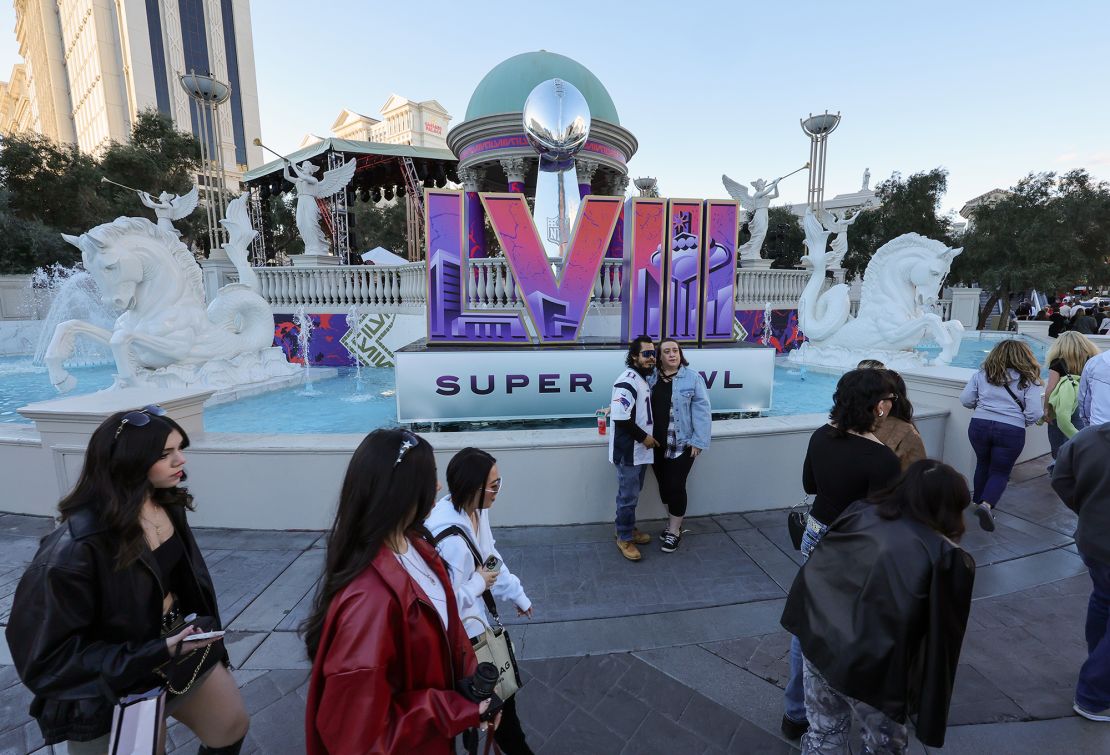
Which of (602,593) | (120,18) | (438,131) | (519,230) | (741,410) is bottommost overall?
(602,593)

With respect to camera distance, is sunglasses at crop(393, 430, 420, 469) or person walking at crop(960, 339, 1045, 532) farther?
person walking at crop(960, 339, 1045, 532)

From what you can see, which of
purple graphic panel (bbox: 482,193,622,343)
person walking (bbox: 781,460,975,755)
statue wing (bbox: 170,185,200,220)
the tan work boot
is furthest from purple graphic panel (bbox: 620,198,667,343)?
statue wing (bbox: 170,185,200,220)

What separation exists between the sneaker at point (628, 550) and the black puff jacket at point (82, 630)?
3154 millimetres

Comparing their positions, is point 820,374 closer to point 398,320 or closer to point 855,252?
point 398,320

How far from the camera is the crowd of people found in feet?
4.62

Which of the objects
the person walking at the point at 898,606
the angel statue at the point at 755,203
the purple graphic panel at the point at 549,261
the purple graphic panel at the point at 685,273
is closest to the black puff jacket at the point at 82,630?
the person walking at the point at 898,606

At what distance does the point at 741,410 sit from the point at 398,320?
9380mm

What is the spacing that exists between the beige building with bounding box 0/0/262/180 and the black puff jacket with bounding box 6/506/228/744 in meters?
54.4

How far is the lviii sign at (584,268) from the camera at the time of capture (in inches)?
300

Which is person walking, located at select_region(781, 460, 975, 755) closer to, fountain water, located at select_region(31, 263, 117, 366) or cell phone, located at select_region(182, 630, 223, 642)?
cell phone, located at select_region(182, 630, 223, 642)

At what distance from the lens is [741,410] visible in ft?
24.2

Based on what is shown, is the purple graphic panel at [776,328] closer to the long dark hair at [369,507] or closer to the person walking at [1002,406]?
the person walking at [1002,406]

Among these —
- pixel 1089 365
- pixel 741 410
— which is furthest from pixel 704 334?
pixel 1089 365

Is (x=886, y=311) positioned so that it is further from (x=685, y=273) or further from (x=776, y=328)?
(x=685, y=273)
